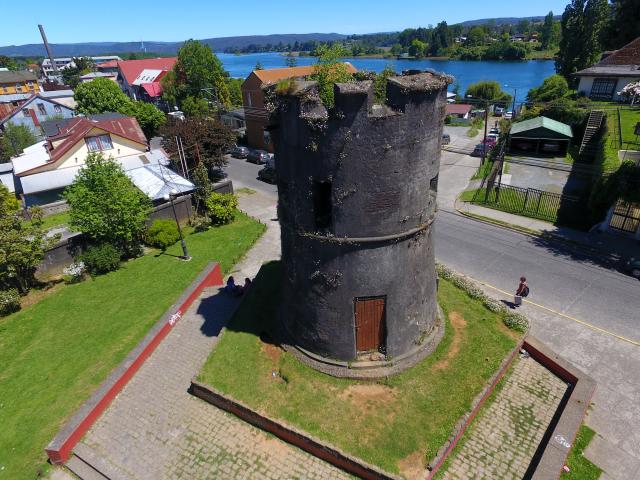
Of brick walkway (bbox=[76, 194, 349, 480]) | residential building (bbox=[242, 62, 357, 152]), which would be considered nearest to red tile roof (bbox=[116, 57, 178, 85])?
residential building (bbox=[242, 62, 357, 152])

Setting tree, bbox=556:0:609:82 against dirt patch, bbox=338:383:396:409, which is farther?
tree, bbox=556:0:609:82

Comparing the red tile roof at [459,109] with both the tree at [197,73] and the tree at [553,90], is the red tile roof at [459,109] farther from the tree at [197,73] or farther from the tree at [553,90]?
the tree at [197,73]

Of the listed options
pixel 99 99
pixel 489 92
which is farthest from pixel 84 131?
pixel 489 92

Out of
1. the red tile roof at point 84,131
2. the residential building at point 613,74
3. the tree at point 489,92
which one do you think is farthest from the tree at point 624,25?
the red tile roof at point 84,131

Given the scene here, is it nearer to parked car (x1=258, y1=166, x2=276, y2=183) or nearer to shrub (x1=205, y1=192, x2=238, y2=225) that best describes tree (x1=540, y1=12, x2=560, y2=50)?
parked car (x1=258, y1=166, x2=276, y2=183)

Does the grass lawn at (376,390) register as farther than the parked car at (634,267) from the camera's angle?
No

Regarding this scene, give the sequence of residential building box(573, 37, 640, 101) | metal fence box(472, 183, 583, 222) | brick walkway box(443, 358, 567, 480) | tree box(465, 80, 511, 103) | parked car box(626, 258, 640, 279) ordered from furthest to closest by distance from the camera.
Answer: tree box(465, 80, 511, 103) < residential building box(573, 37, 640, 101) < metal fence box(472, 183, 583, 222) < parked car box(626, 258, 640, 279) < brick walkway box(443, 358, 567, 480)

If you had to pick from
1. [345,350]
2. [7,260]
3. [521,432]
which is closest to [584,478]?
[521,432]
